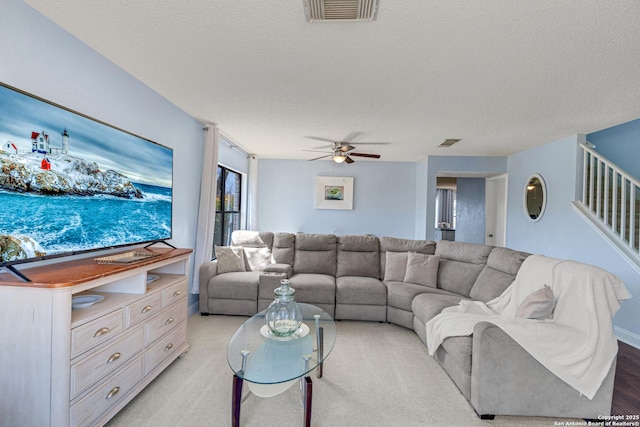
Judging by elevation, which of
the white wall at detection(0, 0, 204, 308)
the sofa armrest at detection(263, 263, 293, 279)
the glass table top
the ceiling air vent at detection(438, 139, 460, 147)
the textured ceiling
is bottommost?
the glass table top

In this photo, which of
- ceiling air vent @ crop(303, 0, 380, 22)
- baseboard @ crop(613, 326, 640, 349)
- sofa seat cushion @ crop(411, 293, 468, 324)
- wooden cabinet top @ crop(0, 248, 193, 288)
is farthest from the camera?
baseboard @ crop(613, 326, 640, 349)

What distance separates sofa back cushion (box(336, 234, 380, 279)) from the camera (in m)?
3.75

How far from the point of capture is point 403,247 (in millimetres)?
3799

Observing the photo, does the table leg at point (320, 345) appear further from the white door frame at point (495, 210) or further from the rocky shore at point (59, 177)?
the white door frame at point (495, 210)

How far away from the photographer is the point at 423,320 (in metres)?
2.60

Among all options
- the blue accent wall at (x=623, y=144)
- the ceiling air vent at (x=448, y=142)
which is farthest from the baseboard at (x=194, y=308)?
the blue accent wall at (x=623, y=144)

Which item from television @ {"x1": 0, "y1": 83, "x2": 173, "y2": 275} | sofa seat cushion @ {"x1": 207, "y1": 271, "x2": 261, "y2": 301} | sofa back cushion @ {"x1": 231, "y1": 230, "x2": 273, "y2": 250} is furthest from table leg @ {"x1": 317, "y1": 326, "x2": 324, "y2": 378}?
sofa back cushion @ {"x1": 231, "y1": 230, "x2": 273, "y2": 250}

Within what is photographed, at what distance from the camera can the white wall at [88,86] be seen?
4.84 ft

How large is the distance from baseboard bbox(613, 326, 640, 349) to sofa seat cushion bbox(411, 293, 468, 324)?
193cm

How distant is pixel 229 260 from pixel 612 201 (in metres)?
4.89

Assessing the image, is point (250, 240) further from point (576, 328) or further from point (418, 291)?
point (576, 328)

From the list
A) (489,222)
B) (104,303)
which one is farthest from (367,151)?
(104,303)

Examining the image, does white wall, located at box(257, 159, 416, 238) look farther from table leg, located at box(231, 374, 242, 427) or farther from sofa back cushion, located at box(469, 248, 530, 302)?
table leg, located at box(231, 374, 242, 427)

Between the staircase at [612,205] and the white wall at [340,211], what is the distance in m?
2.61
